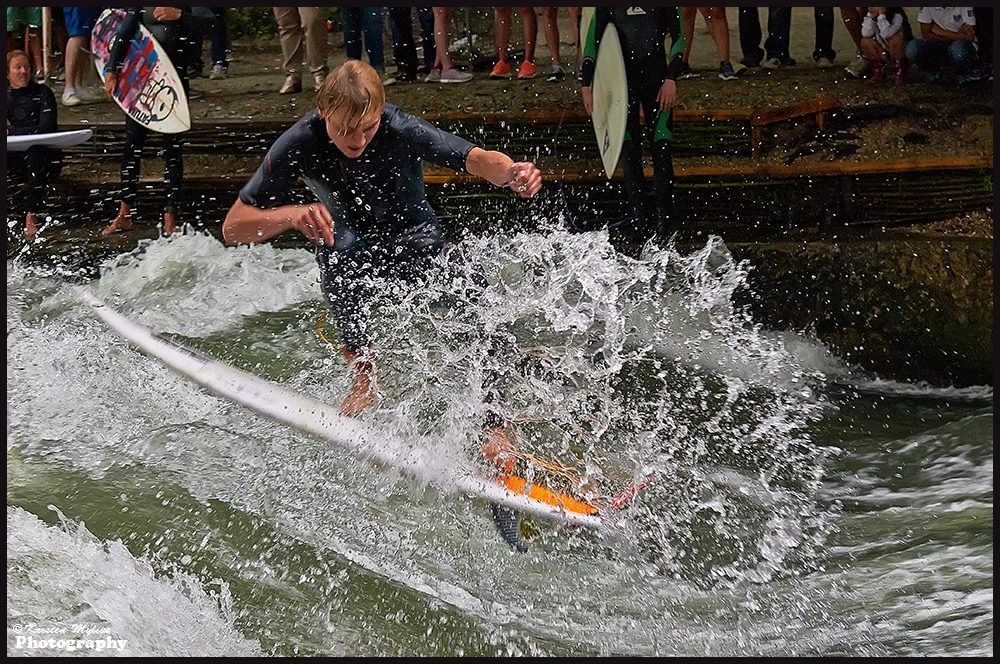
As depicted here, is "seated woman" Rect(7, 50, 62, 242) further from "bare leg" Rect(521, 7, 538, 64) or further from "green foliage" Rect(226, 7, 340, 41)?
"bare leg" Rect(521, 7, 538, 64)

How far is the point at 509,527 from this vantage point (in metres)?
2.37

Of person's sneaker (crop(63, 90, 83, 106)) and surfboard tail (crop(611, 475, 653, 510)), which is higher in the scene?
person's sneaker (crop(63, 90, 83, 106))

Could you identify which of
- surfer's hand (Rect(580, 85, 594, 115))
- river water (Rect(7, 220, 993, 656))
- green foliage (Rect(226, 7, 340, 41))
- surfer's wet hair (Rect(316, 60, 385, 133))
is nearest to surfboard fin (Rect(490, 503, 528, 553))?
river water (Rect(7, 220, 993, 656))

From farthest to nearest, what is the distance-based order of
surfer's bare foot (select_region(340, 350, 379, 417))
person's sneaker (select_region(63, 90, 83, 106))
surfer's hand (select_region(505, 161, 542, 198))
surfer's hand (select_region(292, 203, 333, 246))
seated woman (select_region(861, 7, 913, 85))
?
1. person's sneaker (select_region(63, 90, 83, 106))
2. seated woman (select_region(861, 7, 913, 85))
3. surfer's bare foot (select_region(340, 350, 379, 417))
4. surfer's hand (select_region(505, 161, 542, 198))
5. surfer's hand (select_region(292, 203, 333, 246))

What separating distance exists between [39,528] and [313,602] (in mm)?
762

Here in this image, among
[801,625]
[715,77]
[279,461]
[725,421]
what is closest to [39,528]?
[279,461]

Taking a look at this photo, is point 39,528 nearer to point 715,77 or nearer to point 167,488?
point 167,488

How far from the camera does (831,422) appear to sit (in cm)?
330

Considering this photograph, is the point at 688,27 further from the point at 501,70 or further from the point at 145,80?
the point at 145,80

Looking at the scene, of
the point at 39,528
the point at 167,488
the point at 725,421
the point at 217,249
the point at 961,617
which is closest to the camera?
the point at 961,617

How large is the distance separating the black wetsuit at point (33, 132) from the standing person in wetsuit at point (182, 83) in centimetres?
26

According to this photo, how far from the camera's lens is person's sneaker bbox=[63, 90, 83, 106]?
3775 mm

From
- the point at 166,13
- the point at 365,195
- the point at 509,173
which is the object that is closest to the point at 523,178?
the point at 509,173

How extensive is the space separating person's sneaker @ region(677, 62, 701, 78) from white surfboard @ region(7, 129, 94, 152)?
249 cm
